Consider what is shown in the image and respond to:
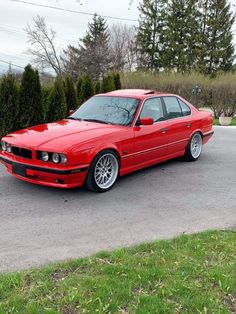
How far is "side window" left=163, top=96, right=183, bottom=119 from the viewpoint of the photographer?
7445mm

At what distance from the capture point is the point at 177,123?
7.48 metres

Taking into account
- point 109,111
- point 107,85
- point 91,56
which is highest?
point 91,56

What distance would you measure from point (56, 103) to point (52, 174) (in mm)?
5103

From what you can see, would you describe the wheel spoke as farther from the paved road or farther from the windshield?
the windshield

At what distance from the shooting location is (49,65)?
49.9m

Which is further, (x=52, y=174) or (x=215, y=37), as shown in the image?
(x=215, y=37)

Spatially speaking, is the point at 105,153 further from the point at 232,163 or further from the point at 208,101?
the point at 208,101

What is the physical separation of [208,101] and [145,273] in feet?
60.3

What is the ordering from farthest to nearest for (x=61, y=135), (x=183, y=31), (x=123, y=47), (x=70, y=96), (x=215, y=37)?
(x=123, y=47) < (x=183, y=31) < (x=215, y=37) < (x=70, y=96) < (x=61, y=135)

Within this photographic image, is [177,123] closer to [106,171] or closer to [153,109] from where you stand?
[153,109]

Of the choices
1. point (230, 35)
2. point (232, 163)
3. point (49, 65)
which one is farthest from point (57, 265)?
point (49, 65)

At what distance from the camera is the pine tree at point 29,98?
9.34 m

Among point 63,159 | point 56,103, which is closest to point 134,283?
point 63,159

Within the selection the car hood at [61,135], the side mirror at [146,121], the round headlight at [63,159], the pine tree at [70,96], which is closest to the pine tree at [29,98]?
the pine tree at [70,96]
